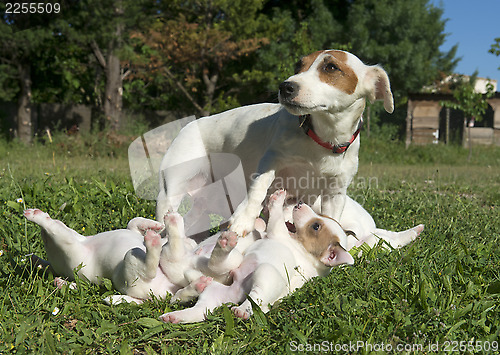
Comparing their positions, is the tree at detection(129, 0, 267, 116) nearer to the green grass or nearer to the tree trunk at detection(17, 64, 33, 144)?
the tree trunk at detection(17, 64, 33, 144)

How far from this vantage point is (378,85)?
2869 mm

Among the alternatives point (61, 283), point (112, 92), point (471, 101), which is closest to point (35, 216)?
point (61, 283)

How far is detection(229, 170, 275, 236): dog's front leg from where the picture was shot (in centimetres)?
270

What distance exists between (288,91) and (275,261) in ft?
2.96

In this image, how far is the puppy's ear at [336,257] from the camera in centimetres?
237

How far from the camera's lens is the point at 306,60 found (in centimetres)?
278

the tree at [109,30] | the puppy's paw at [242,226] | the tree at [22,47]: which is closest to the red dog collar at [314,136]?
the puppy's paw at [242,226]

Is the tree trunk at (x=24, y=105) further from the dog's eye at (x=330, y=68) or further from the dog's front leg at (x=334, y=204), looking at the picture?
the dog's eye at (x=330, y=68)

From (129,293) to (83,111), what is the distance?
16.4 metres

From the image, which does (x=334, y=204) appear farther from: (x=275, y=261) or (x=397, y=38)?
(x=397, y=38)

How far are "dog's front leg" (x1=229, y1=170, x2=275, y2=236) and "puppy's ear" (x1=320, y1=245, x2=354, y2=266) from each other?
0.49 metres

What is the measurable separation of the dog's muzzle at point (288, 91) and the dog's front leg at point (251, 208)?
21.3 inches

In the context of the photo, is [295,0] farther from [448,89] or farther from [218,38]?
[448,89]

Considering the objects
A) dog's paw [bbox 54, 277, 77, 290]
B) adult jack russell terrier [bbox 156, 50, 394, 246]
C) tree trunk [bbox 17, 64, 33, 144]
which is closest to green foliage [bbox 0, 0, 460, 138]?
tree trunk [bbox 17, 64, 33, 144]
